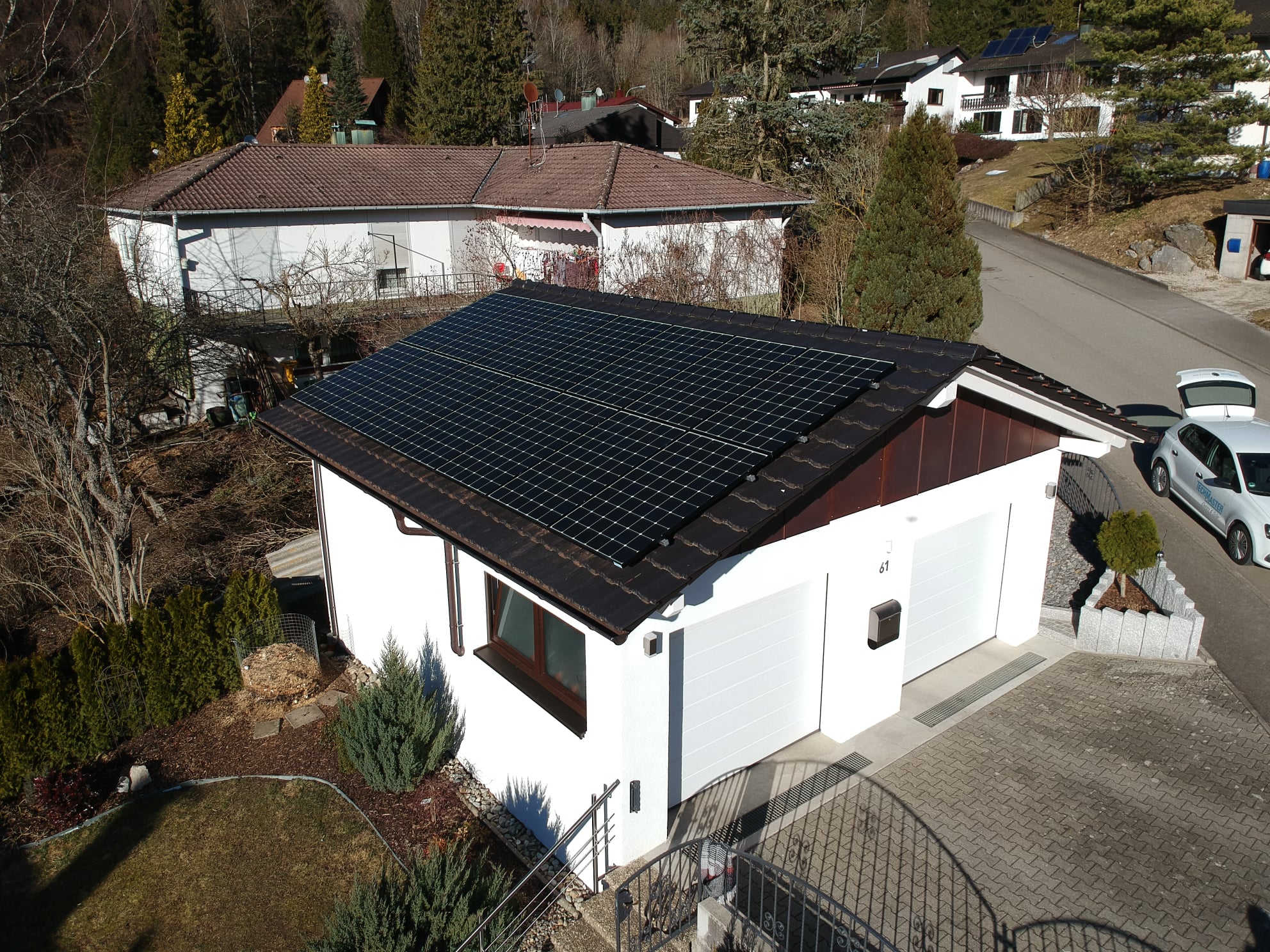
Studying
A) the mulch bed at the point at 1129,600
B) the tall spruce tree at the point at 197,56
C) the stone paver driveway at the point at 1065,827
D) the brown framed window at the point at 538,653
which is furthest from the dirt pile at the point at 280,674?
the tall spruce tree at the point at 197,56

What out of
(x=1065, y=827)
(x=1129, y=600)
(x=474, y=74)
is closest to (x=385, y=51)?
(x=474, y=74)

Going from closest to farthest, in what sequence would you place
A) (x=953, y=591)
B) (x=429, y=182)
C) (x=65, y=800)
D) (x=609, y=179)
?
(x=65, y=800) < (x=953, y=591) < (x=609, y=179) < (x=429, y=182)

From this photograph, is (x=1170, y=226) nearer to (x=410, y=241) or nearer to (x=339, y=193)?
(x=410, y=241)

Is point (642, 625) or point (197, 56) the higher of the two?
point (197, 56)

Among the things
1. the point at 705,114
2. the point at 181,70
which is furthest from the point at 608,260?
the point at 181,70

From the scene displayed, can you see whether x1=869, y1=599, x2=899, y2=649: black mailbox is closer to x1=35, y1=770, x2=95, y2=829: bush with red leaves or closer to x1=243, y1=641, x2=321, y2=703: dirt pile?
x1=243, y1=641, x2=321, y2=703: dirt pile

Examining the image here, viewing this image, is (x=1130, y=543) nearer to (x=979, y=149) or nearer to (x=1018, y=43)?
(x=979, y=149)

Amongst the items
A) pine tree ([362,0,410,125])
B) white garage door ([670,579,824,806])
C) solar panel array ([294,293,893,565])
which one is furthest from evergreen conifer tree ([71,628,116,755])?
pine tree ([362,0,410,125])
